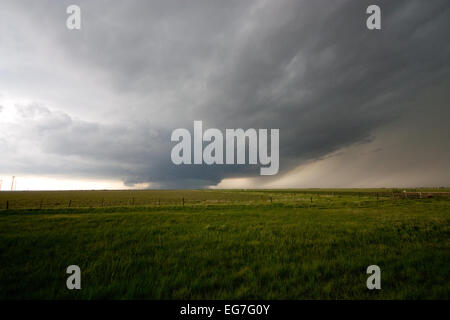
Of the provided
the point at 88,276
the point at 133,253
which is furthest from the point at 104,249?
the point at 88,276

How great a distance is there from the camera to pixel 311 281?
213 inches

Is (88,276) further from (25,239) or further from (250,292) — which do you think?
(25,239)

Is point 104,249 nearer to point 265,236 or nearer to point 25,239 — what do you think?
point 25,239

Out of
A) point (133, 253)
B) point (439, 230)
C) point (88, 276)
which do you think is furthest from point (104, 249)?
point (439, 230)

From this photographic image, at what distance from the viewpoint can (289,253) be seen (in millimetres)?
7879

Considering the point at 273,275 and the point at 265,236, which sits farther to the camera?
the point at 265,236
